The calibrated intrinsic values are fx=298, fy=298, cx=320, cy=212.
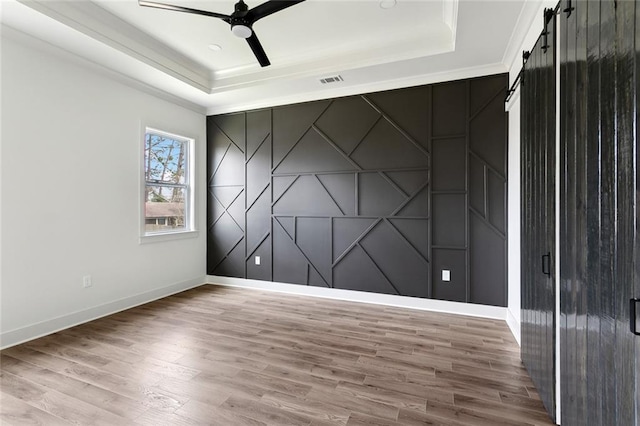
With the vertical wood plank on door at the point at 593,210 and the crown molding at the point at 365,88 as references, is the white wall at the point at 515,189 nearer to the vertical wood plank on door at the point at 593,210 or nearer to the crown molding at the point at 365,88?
the crown molding at the point at 365,88

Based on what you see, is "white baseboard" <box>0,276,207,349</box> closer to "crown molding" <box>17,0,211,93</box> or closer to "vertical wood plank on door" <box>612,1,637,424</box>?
"crown molding" <box>17,0,211,93</box>

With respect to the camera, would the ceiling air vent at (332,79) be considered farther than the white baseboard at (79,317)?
Yes

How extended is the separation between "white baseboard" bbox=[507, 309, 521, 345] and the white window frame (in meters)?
4.49

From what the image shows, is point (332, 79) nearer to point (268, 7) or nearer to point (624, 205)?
point (268, 7)

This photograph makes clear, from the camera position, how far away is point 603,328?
3.83 feet

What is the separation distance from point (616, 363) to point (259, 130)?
180 inches

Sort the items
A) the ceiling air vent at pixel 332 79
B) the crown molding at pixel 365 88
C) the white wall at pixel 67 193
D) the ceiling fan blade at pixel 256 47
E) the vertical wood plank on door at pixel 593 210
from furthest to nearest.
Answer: the ceiling air vent at pixel 332 79
the crown molding at pixel 365 88
the white wall at pixel 67 193
the ceiling fan blade at pixel 256 47
the vertical wood plank on door at pixel 593 210

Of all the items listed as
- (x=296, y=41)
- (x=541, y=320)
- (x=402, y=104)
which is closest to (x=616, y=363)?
(x=541, y=320)

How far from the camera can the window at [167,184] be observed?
4.23m

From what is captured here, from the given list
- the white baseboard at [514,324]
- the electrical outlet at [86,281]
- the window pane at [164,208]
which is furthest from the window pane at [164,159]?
the white baseboard at [514,324]

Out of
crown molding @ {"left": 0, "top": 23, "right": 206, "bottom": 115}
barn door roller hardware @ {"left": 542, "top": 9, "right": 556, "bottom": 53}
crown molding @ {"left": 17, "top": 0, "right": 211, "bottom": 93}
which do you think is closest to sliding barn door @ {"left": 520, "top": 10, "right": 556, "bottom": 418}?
barn door roller hardware @ {"left": 542, "top": 9, "right": 556, "bottom": 53}

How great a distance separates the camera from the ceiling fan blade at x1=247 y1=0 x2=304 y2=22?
84.9 inches

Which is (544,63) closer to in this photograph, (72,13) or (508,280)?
(508,280)

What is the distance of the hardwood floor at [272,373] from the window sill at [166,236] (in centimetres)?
101
